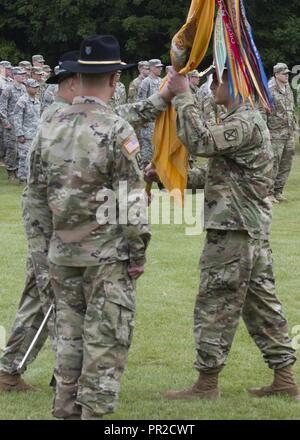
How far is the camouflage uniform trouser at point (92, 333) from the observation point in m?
5.51

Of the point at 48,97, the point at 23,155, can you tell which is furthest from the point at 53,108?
the point at 48,97

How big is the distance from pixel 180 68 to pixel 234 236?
3.88 ft

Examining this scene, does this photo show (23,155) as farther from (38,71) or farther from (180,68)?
(180,68)

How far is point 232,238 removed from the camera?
6.56 meters

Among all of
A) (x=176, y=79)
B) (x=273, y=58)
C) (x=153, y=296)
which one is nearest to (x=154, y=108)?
(x=176, y=79)

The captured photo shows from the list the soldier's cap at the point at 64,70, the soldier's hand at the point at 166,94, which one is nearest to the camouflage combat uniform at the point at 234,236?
the soldier's hand at the point at 166,94

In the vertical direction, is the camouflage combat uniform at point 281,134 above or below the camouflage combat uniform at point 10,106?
above

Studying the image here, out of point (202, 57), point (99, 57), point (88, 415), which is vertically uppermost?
point (99, 57)

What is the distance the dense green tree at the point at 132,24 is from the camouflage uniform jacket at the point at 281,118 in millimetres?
20819

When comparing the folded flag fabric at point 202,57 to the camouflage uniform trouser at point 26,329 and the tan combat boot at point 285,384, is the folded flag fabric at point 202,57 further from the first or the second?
the tan combat boot at point 285,384

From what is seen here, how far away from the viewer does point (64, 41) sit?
4047 centimetres

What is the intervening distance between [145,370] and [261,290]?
1309 mm

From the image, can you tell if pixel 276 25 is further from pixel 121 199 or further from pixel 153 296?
pixel 121 199

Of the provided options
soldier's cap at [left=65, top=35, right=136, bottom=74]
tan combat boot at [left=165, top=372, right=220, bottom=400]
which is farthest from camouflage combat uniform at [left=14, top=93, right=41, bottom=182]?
soldier's cap at [left=65, top=35, right=136, bottom=74]
